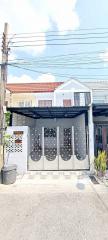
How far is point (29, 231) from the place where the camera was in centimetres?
427

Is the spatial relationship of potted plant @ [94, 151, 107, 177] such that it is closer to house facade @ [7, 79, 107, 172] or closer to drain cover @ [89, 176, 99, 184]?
drain cover @ [89, 176, 99, 184]

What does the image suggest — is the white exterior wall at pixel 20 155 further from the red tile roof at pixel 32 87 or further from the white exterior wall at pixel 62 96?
the red tile roof at pixel 32 87

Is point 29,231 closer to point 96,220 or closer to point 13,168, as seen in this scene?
point 96,220

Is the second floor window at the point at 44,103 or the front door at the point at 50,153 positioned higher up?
the second floor window at the point at 44,103

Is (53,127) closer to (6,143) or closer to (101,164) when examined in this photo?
(6,143)

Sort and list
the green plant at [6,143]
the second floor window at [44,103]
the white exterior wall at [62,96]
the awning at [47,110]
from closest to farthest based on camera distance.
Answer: the green plant at [6,143] < the awning at [47,110] < the second floor window at [44,103] < the white exterior wall at [62,96]

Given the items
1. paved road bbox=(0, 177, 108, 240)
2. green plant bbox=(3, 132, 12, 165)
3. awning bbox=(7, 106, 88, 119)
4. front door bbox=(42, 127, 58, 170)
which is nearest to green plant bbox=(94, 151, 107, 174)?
paved road bbox=(0, 177, 108, 240)

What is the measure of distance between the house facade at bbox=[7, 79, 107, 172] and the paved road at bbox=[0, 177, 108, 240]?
7.43 feet

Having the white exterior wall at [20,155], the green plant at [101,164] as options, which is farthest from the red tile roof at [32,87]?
the green plant at [101,164]

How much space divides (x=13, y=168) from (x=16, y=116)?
15.4 ft

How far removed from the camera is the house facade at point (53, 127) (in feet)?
32.3

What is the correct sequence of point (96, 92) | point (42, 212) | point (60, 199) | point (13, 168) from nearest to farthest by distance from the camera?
point (42, 212), point (60, 199), point (13, 168), point (96, 92)

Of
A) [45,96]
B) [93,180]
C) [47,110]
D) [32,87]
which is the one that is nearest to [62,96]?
[45,96]

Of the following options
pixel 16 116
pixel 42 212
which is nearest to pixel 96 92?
pixel 16 116
